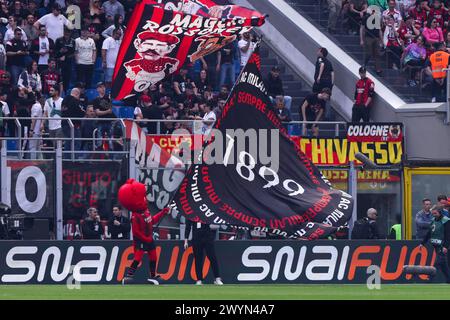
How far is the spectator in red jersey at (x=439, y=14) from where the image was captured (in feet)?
141

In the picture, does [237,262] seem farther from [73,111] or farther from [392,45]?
[392,45]

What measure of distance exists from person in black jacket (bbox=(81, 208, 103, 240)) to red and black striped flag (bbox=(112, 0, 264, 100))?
2.46 metres

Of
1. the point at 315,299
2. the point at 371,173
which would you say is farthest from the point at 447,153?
the point at 315,299

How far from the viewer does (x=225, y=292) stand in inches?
1089

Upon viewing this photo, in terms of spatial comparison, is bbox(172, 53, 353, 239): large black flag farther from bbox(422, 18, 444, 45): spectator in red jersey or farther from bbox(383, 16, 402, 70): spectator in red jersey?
bbox(422, 18, 444, 45): spectator in red jersey

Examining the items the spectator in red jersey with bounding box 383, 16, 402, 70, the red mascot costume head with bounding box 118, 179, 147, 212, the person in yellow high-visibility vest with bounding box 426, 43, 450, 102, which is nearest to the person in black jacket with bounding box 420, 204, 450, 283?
the red mascot costume head with bounding box 118, 179, 147, 212

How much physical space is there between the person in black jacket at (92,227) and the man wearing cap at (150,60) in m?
2.72

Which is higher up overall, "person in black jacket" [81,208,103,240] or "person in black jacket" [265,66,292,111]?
"person in black jacket" [265,66,292,111]

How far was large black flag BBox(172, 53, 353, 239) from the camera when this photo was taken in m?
30.9

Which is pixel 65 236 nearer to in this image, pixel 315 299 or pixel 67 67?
pixel 67 67

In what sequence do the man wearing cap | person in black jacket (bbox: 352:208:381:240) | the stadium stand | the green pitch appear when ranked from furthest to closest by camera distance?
the stadium stand < person in black jacket (bbox: 352:208:381:240) < the man wearing cap < the green pitch

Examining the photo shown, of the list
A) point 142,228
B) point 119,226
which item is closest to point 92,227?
point 119,226

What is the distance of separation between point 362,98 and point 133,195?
1171 cm

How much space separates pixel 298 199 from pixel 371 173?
522cm
